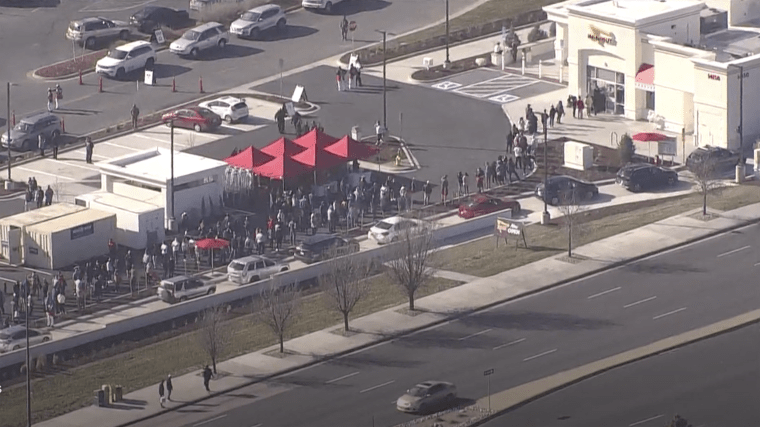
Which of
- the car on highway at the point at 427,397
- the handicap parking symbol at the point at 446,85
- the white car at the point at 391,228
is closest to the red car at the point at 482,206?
the white car at the point at 391,228

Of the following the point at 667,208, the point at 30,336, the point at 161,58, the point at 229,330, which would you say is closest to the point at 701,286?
the point at 667,208

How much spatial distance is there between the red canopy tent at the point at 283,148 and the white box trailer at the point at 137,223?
725cm

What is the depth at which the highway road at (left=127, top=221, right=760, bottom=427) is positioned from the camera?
262 ft

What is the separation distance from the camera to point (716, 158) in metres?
105

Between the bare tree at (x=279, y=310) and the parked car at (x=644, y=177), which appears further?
the parked car at (x=644, y=177)

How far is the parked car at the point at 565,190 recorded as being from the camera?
102m

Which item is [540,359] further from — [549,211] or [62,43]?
[62,43]

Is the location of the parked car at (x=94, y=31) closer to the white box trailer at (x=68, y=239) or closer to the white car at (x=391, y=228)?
the white box trailer at (x=68, y=239)

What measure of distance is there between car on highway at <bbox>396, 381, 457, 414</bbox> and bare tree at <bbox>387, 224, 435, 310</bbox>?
9841 millimetres

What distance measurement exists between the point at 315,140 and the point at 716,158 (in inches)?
726

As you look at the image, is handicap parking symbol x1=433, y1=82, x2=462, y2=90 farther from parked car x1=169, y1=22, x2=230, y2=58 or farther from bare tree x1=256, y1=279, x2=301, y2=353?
bare tree x1=256, y1=279, x2=301, y2=353

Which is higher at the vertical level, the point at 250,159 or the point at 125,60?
the point at 125,60

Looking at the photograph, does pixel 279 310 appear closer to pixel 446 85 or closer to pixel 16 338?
pixel 16 338

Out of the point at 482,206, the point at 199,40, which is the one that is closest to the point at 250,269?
the point at 482,206
